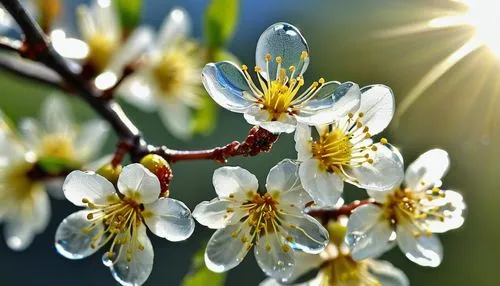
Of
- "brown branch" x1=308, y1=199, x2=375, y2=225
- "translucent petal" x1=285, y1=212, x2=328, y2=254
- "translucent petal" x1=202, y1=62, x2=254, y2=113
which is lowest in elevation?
"brown branch" x1=308, y1=199, x2=375, y2=225

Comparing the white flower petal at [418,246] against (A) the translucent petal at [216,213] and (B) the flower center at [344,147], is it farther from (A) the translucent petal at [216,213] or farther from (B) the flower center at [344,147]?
(A) the translucent petal at [216,213]

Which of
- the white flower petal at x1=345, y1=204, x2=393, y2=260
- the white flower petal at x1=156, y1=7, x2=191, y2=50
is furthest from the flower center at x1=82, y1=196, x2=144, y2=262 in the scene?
the white flower petal at x1=156, y1=7, x2=191, y2=50

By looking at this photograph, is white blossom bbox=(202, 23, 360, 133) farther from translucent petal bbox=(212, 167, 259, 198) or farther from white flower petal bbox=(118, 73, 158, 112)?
white flower petal bbox=(118, 73, 158, 112)

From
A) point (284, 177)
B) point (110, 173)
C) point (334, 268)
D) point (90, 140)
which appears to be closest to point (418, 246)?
point (334, 268)

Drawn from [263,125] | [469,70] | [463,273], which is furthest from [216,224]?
[463,273]

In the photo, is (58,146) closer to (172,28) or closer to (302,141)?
(172,28)
